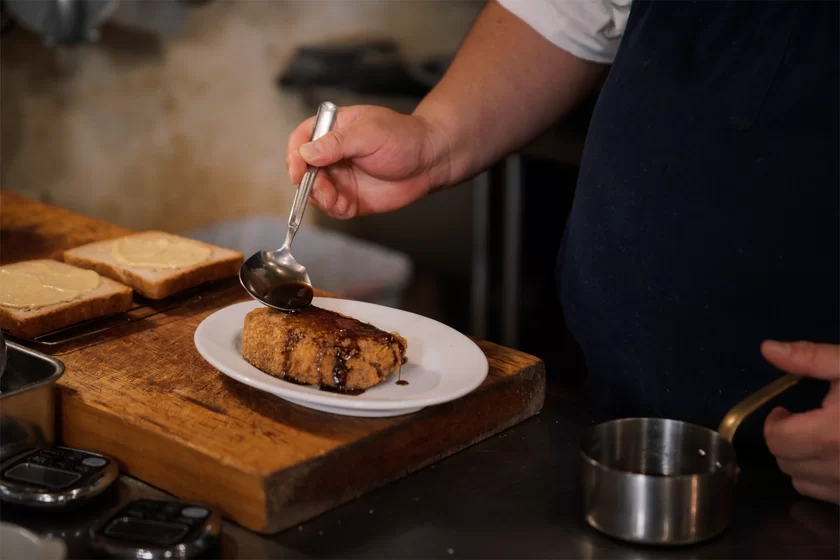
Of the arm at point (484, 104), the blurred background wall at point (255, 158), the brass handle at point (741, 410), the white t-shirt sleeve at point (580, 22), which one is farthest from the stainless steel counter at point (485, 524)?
the blurred background wall at point (255, 158)

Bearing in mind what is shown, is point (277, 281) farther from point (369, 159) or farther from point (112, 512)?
point (112, 512)

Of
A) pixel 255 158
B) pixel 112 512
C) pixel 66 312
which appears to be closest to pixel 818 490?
pixel 112 512

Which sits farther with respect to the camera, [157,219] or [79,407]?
[157,219]

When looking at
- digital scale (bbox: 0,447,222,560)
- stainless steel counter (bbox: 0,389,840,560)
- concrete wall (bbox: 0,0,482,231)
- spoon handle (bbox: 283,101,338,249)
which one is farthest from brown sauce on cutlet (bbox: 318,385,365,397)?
concrete wall (bbox: 0,0,482,231)

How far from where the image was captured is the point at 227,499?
1074 mm

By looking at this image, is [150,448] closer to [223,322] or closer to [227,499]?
[227,499]

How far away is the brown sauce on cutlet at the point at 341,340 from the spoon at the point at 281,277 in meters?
0.09

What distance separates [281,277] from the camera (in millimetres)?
1467

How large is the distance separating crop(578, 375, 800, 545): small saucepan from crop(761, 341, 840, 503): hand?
29 mm

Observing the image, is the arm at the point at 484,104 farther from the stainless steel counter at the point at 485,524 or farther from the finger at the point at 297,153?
the stainless steel counter at the point at 485,524

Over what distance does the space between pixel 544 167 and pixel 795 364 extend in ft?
7.44

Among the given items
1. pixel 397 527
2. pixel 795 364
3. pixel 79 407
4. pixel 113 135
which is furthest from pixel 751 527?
pixel 113 135

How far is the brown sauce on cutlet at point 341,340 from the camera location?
1235 millimetres

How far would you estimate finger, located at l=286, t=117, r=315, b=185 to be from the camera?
1577 millimetres
